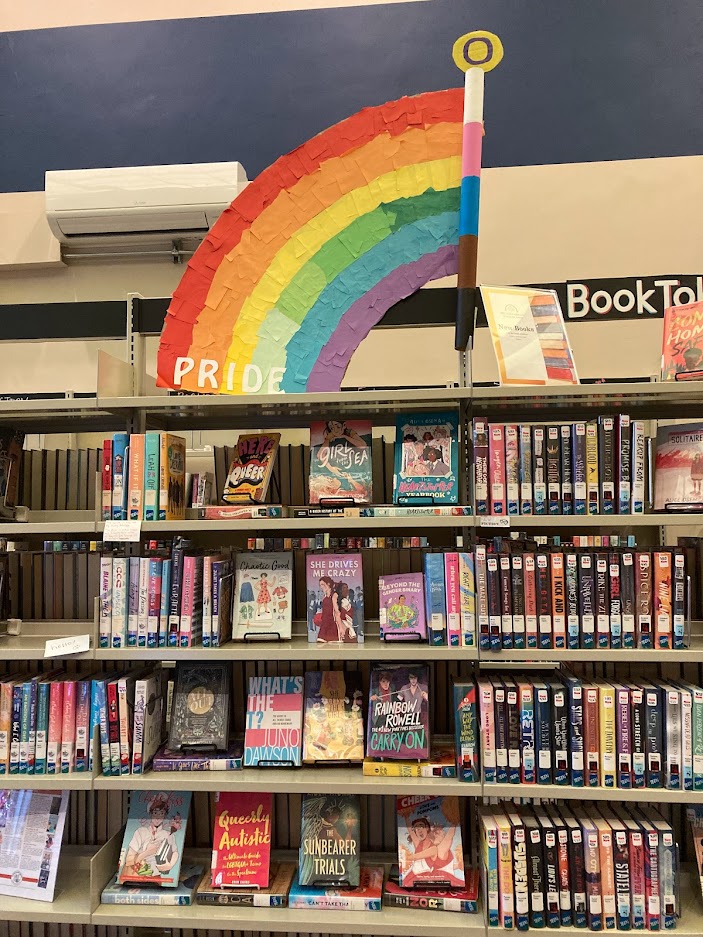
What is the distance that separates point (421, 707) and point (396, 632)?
0.25 metres

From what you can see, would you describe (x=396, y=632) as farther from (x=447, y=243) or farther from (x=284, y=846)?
(x=447, y=243)

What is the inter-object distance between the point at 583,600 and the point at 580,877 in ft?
2.55

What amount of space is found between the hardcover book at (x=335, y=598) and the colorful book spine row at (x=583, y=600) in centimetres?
39

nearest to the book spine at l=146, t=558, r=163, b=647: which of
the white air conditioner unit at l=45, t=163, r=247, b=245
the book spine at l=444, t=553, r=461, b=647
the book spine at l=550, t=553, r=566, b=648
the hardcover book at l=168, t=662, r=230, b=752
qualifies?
the hardcover book at l=168, t=662, r=230, b=752

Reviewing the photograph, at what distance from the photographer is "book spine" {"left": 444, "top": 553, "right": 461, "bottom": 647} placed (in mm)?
1986

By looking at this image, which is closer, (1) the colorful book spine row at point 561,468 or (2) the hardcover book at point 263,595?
(1) the colorful book spine row at point 561,468

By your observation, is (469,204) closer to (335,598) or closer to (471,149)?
(471,149)

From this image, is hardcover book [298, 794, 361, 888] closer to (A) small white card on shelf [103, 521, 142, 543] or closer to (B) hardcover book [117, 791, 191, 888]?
(B) hardcover book [117, 791, 191, 888]

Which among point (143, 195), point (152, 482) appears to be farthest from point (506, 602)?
point (143, 195)

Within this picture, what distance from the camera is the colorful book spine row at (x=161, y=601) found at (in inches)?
80.8

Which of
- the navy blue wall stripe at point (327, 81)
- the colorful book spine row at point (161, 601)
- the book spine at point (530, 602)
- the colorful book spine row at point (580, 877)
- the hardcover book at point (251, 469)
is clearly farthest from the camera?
the navy blue wall stripe at point (327, 81)

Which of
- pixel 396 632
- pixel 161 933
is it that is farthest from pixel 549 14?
pixel 161 933

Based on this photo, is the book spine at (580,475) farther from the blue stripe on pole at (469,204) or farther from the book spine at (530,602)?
the blue stripe on pole at (469,204)

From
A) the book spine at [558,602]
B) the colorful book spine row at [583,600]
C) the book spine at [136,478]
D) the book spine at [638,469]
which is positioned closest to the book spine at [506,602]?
the colorful book spine row at [583,600]
